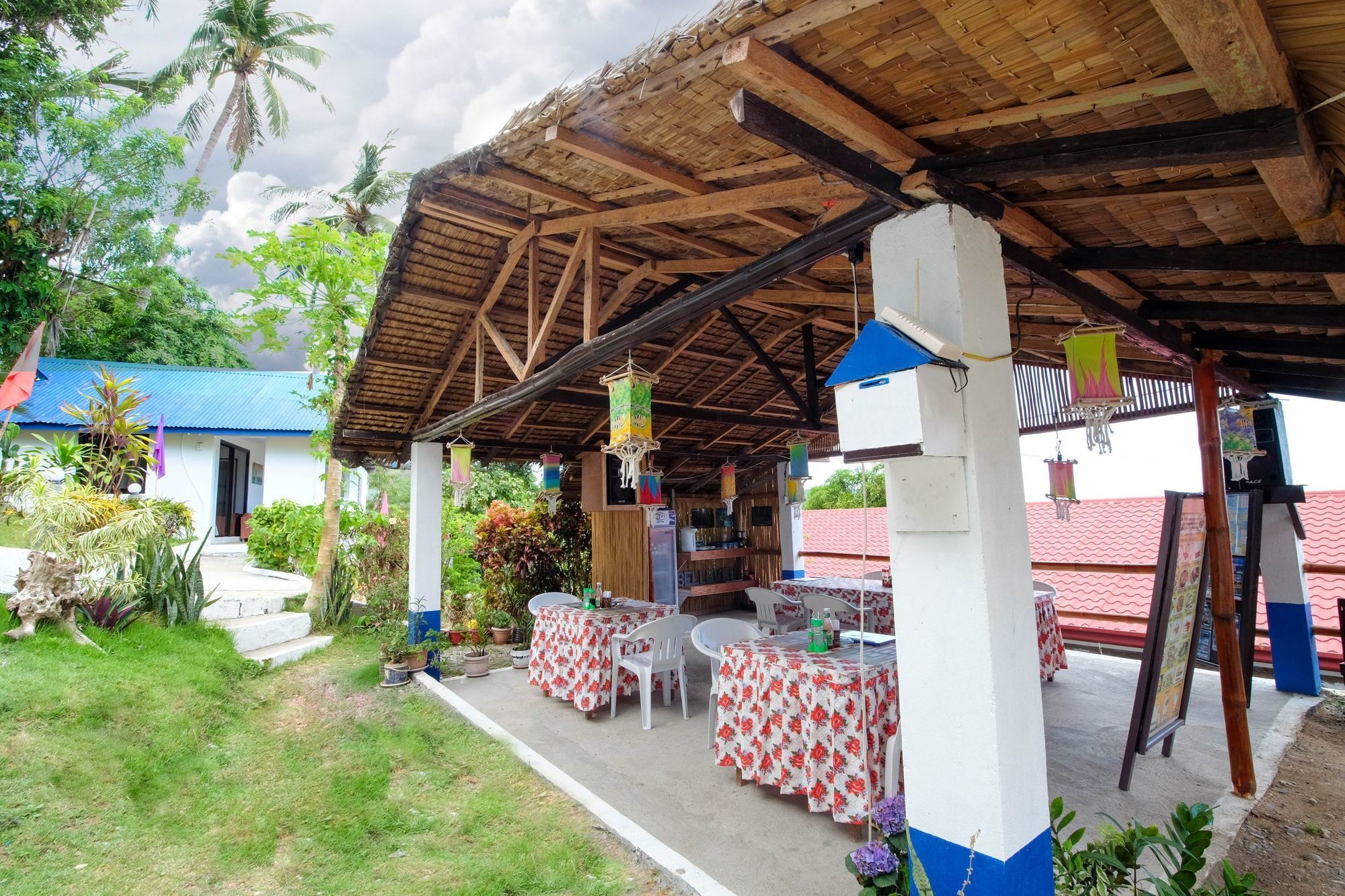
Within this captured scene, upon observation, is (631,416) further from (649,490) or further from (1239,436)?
(1239,436)

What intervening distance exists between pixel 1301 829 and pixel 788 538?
7.40m

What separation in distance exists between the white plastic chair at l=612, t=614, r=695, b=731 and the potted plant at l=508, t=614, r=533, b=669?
5.46ft

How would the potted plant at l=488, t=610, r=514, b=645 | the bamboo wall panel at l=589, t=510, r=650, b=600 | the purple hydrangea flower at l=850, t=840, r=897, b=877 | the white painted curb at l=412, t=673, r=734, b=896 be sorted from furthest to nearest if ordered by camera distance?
the bamboo wall panel at l=589, t=510, r=650, b=600 < the potted plant at l=488, t=610, r=514, b=645 < the white painted curb at l=412, t=673, r=734, b=896 < the purple hydrangea flower at l=850, t=840, r=897, b=877

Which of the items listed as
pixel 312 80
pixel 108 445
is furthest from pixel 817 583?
pixel 312 80

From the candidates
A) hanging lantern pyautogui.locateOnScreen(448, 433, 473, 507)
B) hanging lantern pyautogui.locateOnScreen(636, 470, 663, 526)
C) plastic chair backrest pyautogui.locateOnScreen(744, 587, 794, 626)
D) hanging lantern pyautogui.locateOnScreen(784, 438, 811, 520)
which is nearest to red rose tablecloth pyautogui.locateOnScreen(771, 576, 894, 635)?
plastic chair backrest pyautogui.locateOnScreen(744, 587, 794, 626)

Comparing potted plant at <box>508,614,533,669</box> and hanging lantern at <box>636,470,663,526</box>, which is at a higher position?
hanging lantern at <box>636,470,663,526</box>

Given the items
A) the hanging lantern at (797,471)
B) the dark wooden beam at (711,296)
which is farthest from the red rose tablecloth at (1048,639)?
the dark wooden beam at (711,296)

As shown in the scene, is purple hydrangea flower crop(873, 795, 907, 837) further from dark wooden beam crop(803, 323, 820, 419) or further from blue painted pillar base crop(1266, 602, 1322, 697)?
blue painted pillar base crop(1266, 602, 1322, 697)

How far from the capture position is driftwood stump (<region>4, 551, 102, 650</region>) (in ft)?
17.1

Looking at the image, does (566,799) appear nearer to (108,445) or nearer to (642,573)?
(642,573)

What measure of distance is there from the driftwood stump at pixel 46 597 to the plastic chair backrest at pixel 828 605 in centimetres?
628

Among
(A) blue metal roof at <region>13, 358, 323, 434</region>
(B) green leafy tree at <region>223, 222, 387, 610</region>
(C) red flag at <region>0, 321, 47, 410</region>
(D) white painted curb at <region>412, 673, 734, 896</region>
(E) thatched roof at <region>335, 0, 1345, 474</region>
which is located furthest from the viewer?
(A) blue metal roof at <region>13, 358, 323, 434</region>

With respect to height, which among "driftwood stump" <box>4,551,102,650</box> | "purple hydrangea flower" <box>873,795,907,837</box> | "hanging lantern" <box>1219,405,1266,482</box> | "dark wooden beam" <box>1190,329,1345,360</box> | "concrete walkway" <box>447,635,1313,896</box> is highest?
"dark wooden beam" <box>1190,329,1345,360</box>

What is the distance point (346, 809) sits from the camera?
12.2 feet
